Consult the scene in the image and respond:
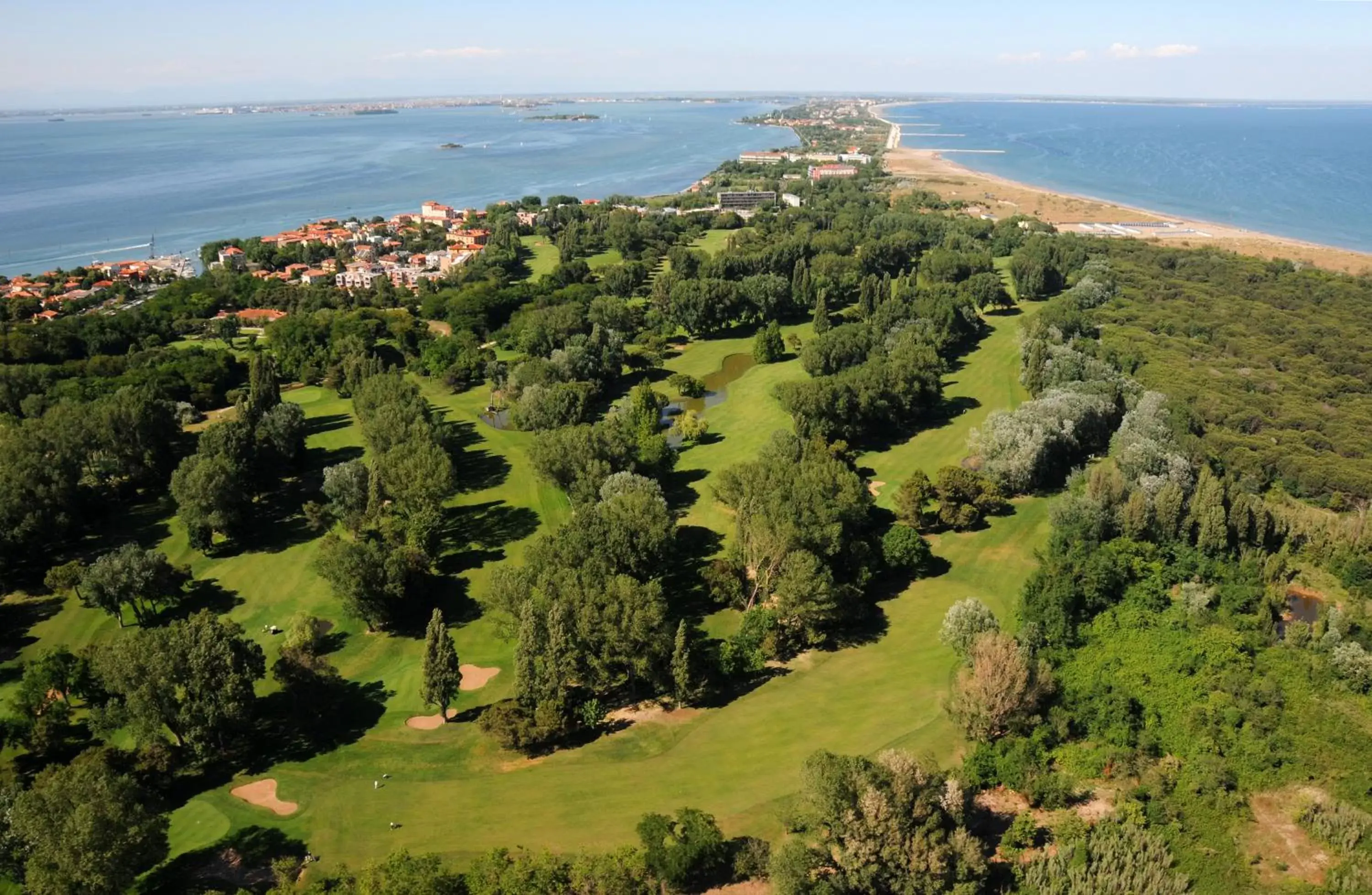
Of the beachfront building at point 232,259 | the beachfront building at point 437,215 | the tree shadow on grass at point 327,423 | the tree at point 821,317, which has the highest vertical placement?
the beachfront building at point 437,215

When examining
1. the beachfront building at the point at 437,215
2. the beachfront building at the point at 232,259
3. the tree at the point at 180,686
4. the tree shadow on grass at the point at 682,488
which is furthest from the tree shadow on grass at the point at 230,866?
the beachfront building at the point at 437,215

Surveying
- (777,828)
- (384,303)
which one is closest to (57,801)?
(777,828)

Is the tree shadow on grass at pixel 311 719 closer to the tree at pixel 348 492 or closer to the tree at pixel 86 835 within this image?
the tree at pixel 86 835

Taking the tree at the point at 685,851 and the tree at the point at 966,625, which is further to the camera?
the tree at the point at 966,625

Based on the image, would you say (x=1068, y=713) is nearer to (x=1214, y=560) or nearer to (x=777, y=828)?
(x=777, y=828)

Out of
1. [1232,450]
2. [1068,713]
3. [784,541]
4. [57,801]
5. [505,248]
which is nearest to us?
[57,801]
